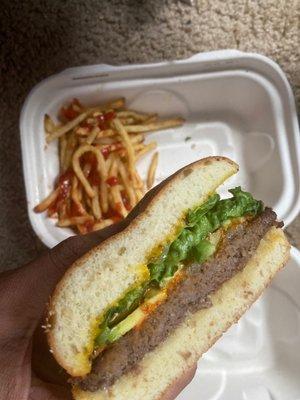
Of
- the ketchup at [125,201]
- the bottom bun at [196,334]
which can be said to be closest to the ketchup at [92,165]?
the ketchup at [125,201]

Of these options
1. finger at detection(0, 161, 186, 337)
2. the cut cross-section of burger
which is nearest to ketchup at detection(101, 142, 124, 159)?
finger at detection(0, 161, 186, 337)

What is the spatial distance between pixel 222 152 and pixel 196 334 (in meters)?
1.06

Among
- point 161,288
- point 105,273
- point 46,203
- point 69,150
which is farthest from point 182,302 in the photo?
point 69,150

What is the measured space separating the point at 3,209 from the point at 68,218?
0.36m

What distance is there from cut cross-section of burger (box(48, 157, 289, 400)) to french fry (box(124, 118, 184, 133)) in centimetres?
77

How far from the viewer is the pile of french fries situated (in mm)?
2236

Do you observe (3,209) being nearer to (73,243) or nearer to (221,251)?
(73,243)

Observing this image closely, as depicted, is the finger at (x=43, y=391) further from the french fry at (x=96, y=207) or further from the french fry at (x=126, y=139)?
the french fry at (x=126, y=139)

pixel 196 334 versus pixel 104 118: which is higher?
pixel 104 118

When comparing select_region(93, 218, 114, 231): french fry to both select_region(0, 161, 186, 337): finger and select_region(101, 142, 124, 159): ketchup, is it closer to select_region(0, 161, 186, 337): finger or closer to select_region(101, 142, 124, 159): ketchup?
select_region(101, 142, 124, 159): ketchup

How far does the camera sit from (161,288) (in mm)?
1507

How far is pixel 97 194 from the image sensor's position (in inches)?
89.4

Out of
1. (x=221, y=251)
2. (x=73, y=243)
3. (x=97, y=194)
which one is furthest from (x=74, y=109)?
(x=221, y=251)

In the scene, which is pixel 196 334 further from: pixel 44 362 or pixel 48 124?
pixel 48 124
